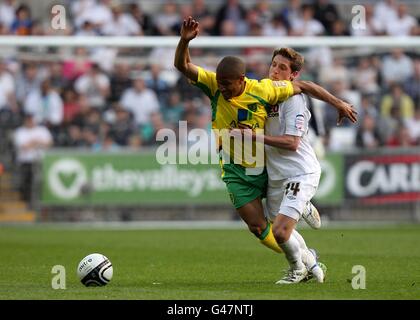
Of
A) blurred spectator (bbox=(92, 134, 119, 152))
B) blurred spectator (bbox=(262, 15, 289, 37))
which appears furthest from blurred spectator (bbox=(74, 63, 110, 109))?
blurred spectator (bbox=(262, 15, 289, 37))

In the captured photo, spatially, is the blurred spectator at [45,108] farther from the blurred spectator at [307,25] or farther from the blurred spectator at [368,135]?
the blurred spectator at [368,135]

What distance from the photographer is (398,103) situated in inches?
815

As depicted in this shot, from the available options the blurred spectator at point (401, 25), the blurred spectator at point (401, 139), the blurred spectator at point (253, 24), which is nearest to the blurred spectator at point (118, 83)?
the blurred spectator at point (253, 24)

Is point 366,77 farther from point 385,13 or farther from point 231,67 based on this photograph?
point 231,67

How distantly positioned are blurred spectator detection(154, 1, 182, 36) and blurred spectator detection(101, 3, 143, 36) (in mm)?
472

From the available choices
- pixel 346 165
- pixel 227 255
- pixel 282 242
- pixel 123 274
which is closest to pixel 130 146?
pixel 346 165

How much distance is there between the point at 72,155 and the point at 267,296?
11.7 meters

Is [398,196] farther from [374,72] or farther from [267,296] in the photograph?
[267,296]

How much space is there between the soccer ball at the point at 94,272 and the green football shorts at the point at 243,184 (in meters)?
1.50

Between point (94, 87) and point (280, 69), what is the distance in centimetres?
1089

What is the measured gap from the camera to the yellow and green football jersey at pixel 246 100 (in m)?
9.75

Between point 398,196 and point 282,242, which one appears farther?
point 398,196
